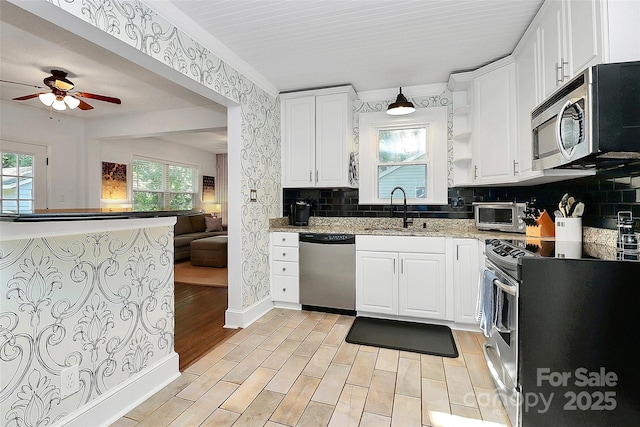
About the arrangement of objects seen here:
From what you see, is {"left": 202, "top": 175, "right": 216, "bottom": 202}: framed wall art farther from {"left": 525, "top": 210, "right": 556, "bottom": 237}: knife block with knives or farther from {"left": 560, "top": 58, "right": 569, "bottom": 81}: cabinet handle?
{"left": 560, "top": 58, "right": 569, "bottom": 81}: cabinet handle

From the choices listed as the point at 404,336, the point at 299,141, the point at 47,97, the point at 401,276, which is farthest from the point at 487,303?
the point at 47,97

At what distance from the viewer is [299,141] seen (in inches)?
137

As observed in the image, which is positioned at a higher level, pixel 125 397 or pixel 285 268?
pixel 285 268

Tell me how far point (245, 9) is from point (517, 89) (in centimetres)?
222

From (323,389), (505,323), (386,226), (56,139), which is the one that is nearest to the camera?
(505,323)

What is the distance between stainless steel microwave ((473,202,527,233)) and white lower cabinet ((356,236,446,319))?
0.51 m

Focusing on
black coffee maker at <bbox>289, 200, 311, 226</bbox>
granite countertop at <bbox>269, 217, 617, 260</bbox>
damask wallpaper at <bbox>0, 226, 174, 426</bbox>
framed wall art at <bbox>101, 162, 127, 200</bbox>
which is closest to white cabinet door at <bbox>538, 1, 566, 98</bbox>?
granite countertop at <bbox>269, 217, 617, 260</bbox>

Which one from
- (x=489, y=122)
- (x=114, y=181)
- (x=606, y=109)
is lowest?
(x=606, y=109)

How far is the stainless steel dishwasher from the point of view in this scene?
3.07 metres

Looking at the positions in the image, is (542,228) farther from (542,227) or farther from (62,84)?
(62,84)

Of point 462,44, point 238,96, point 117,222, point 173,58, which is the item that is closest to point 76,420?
point 117,222

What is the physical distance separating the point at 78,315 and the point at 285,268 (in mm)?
2030

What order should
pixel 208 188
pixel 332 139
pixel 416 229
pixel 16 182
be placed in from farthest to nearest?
pixel 208 188
pixel 16 182
pixel 332 139
pixel 416 229

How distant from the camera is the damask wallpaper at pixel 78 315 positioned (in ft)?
3.94
